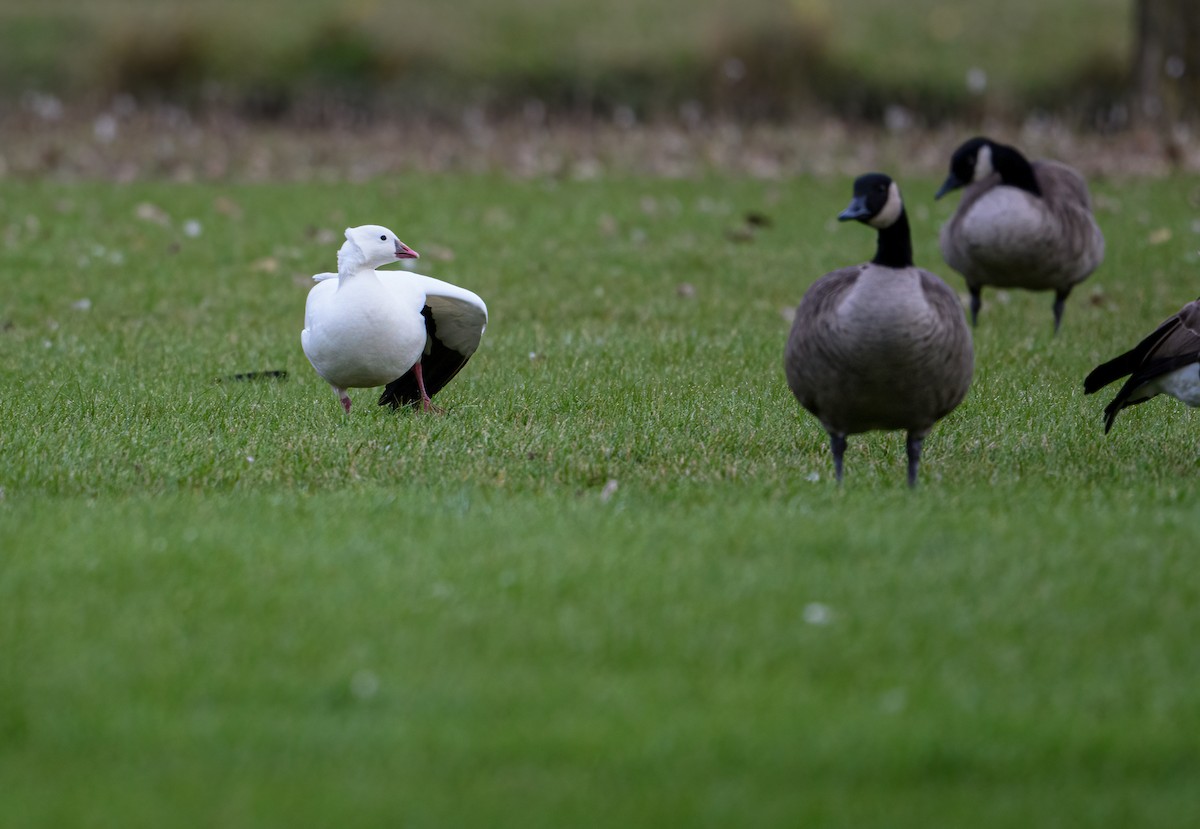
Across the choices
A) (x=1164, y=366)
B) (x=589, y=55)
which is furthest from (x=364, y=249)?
(x=589, y=55)

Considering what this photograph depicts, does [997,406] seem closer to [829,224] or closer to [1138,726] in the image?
[1138,726]

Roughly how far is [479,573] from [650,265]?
7559 millimetres

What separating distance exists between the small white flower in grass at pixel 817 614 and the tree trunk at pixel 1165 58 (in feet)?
49.4

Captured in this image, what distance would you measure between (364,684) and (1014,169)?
7464 millimetres

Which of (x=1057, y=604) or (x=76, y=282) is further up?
(x=1057, y=604)

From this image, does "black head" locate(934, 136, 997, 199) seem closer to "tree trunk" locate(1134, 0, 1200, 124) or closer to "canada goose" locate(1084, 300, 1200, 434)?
"canada goose" locate(1084, 300, 1200, 434)

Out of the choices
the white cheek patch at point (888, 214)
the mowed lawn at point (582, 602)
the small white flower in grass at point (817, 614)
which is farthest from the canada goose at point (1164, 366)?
the small white flower in grass at point (817, 614)

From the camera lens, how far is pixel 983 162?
975cm

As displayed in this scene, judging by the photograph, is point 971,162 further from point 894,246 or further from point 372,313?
point 372,313

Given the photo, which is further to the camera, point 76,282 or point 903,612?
point 76,282

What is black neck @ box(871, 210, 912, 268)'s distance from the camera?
17.3 feet

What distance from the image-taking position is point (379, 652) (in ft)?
12.5

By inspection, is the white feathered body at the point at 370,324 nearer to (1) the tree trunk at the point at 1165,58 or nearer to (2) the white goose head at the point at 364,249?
(2) the white goose head at the point at 364,249

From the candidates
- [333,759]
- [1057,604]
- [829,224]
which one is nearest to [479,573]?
[333,759]
